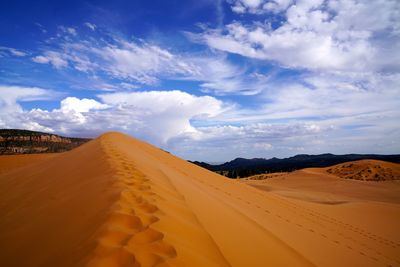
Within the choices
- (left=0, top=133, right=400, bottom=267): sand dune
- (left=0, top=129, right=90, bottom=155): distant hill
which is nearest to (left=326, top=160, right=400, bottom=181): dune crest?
(left=0, top=129, right=90, bottom=155): distant hill

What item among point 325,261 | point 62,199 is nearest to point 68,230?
point 62,199

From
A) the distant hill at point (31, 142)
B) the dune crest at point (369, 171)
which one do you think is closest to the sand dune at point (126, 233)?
the distant hill at point (31, 142)

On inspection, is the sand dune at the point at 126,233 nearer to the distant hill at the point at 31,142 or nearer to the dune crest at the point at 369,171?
the distant hill at the point at 31,142

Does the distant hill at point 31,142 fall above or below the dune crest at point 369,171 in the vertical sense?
above

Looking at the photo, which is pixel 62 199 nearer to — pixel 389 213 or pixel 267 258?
pixel 267 258

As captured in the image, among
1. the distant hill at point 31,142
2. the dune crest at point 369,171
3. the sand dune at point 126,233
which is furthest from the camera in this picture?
the distant hill at point 31,142

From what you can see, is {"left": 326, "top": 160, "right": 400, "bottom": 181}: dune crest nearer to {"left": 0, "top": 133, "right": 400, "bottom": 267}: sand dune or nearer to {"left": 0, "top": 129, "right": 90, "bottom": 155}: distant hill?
{"left": 0, "top": 129, "right": 90, "bottom": 155}: distant hill

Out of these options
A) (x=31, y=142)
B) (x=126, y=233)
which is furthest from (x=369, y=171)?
(x=31, y=142)

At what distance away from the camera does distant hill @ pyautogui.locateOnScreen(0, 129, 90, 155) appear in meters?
39.3

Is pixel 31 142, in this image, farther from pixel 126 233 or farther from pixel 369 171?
pixel 126 233

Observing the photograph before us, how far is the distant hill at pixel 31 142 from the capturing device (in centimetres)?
3931

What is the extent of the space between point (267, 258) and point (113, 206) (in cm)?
177

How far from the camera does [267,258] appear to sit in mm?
3342

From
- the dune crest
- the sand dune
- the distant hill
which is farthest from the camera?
the distant hill
